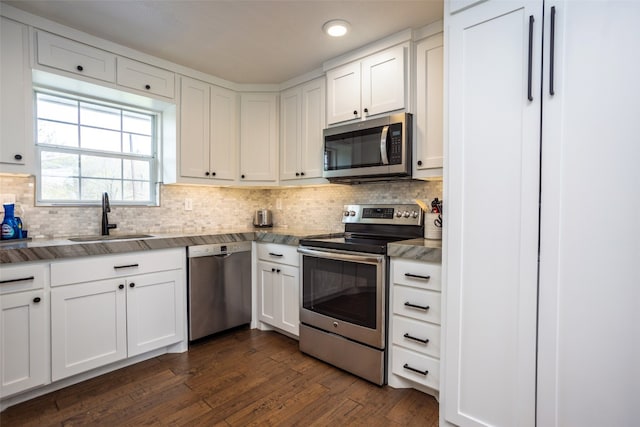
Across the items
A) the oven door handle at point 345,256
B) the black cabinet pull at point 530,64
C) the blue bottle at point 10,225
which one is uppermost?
the black cabinet pull at point 530,64

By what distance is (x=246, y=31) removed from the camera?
7.38ft

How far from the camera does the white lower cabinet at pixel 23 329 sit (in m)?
1.75

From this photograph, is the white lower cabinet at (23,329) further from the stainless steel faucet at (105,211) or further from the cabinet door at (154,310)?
the stainless steel faucet at (105,211)

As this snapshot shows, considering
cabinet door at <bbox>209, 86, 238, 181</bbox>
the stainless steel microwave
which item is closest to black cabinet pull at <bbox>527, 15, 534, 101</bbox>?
the stainless steel microwave

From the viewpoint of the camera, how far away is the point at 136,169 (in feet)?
9.52

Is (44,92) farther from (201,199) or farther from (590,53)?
(590,53)

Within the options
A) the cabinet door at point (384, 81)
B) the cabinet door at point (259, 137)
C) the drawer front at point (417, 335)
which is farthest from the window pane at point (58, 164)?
the drawer front at point (417, 335)

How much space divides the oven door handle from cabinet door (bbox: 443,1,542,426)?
0.50m

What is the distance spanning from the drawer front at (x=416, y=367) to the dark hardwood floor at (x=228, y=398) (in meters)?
0.12

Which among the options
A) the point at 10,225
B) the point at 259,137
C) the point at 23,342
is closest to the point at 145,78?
the point at 259,137

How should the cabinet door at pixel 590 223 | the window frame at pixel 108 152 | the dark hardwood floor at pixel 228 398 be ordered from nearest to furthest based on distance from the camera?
the cabinet door at pixel 590 223 < the dark hardwood floor at pixel 228 398 < the window frame at pixel 108 152

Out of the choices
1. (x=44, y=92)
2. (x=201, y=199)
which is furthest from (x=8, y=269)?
(x=201, y=199)

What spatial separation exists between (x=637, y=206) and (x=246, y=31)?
2317 mm

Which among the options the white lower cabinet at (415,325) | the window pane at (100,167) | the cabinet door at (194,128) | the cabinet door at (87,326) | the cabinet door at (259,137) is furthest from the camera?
the cabinet door at (259,137)
